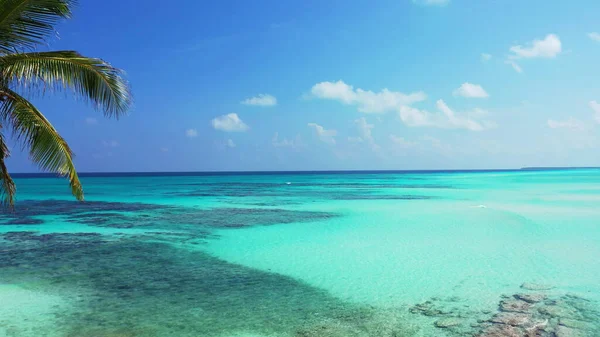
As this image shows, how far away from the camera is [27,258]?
9555 mm

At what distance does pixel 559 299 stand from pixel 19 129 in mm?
7569

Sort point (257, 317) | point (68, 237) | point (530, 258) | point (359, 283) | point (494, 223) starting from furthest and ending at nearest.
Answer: point (494, 223) → point (68, 237) → point (530, 258) → point (359, 283) → point (257, 317)

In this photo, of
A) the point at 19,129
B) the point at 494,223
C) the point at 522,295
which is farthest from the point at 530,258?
the point at 19,129

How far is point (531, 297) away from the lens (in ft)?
21.5

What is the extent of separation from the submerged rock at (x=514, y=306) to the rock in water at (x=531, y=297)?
147 mm

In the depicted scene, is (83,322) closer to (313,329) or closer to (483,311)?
(313,329)

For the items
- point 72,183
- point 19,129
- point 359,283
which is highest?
point 19,129

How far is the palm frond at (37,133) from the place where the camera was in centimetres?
534

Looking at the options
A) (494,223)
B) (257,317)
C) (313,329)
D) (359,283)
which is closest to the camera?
(313,329)

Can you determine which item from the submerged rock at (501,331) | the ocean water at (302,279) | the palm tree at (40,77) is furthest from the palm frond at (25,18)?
the submerged rock at (501,331)

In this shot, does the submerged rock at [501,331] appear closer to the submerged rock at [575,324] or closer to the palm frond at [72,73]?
the submerged rock at [575,324]

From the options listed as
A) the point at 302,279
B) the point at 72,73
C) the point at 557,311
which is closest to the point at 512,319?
the point at 557,311

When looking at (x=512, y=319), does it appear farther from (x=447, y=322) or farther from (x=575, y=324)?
(x=447, y=322)

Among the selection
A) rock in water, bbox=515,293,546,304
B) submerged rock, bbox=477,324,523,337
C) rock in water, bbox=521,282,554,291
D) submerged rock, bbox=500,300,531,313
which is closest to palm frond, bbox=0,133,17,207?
submerged rock, bbox=477,324,523,337
